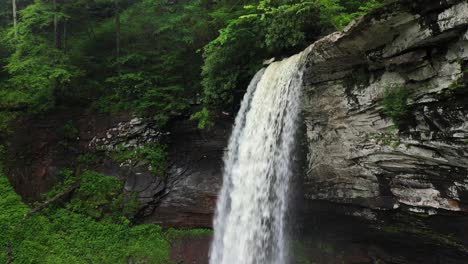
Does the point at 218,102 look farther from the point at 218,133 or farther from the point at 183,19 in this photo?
the point at 183,19

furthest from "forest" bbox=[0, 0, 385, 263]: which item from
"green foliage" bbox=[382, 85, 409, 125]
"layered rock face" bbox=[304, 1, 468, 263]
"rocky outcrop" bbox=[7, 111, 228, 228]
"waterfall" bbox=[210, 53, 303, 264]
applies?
"green foliage" bbox=[382, 85, 409, 125]

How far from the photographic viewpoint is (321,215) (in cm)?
907

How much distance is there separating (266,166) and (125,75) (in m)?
6.63

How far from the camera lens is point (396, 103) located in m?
6.73

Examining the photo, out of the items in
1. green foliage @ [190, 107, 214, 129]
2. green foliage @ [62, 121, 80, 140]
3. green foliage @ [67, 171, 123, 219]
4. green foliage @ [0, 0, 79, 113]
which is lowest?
green foliage @ [67, 171, 123, 219]

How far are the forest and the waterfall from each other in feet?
4.23

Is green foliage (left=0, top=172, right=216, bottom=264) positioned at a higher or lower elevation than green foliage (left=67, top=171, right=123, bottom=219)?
lower

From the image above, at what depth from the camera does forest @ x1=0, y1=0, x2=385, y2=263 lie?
9.91 meters

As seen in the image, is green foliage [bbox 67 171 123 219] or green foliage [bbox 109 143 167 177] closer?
green foliage [bbox 67 171 123 219]

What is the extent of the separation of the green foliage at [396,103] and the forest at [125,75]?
2222 millimetres

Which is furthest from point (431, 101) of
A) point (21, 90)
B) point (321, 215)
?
point (21, 90)

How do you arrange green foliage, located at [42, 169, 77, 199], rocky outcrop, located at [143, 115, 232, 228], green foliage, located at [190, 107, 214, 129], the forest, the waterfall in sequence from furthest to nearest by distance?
green foliage, located at [42, 169, 77, 199] → rocky outcrop, located at [143, 115, 232, 228] → green foliage, located at [190, 107, 214, 129] → the forest → the waterfall

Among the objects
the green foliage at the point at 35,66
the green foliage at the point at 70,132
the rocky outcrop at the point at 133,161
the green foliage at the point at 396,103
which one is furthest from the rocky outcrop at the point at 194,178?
the green foliage at the point at 396,103

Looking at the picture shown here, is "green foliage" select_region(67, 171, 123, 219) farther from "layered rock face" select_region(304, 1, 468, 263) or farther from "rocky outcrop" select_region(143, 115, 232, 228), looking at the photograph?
"layered rock face" select_region(304, 1, 468, 263)
